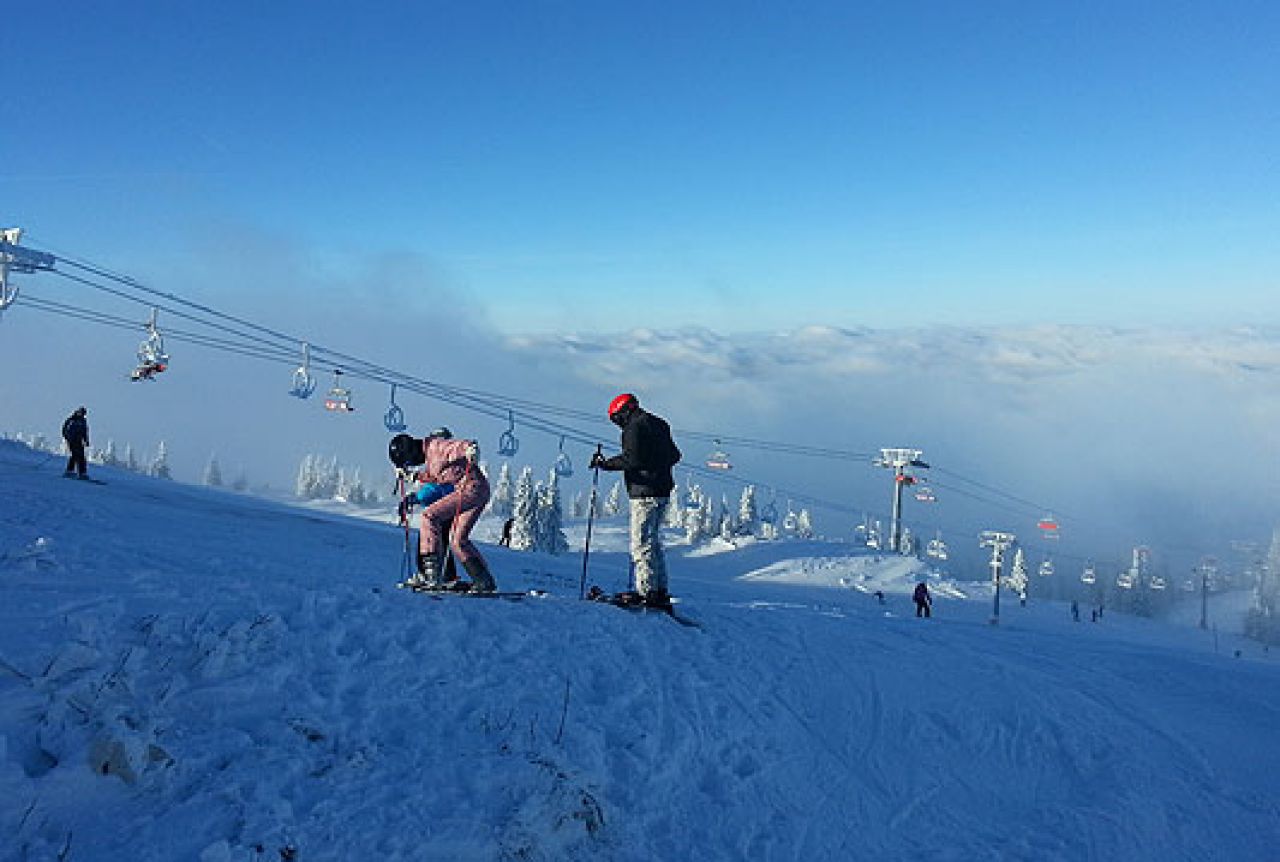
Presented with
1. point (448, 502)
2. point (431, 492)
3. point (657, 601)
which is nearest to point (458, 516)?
point (448, 502)

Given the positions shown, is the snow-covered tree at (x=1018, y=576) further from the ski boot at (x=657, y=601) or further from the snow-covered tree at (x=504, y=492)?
the ski boot at (x=657, y=601)

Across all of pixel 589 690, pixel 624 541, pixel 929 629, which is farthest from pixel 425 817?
pixel 624 541

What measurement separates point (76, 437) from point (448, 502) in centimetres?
2138

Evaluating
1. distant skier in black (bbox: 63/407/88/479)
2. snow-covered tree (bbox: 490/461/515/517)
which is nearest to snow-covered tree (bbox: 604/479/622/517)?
snow-covered tree (bbox: 490/461/515/517)

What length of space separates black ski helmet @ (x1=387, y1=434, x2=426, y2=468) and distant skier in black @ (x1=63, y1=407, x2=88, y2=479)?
1975cm

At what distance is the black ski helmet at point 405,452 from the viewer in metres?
10.8

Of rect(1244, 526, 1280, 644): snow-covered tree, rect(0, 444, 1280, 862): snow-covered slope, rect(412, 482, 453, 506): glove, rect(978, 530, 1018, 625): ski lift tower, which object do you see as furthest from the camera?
rect(1244, 526, 1280, 644): snow-covered tree

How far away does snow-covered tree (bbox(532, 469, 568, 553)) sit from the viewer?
70000mm

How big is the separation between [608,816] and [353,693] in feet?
7.24

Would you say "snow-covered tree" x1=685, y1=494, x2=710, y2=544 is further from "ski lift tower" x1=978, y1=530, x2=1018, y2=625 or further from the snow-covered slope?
the snow-covered slope

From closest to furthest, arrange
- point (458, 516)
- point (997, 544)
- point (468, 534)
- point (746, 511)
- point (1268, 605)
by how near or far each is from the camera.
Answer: point (468, 534), point (458, 516), point (997, 544), point (746, 511), point (1268, 605)

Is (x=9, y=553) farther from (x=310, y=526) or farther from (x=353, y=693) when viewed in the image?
(x=310, y=526)

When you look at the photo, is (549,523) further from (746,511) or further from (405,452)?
(405,452)

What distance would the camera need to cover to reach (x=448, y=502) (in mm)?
10641
